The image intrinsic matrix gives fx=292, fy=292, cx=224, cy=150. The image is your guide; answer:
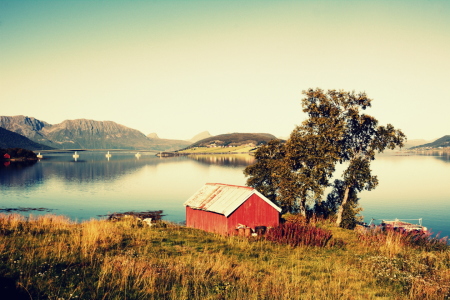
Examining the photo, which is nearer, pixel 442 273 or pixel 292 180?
pixel 442 273

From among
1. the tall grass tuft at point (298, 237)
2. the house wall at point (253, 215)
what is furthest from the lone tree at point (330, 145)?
the tall grass tuft at point (298, 237)

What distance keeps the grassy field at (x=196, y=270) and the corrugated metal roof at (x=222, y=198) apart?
218 inches

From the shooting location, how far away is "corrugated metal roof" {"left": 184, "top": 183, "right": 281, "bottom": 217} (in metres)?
23.1

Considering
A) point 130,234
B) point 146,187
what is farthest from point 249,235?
point 146,187

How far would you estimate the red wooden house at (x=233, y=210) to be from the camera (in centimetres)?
2278

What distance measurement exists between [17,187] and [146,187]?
36983mm

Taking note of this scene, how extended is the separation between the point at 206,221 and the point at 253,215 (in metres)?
4.30

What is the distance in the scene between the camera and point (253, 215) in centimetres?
2366

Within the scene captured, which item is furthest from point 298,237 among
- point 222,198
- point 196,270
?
point 196,270

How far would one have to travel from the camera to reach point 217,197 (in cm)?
2567

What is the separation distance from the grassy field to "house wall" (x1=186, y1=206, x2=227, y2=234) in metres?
5.38

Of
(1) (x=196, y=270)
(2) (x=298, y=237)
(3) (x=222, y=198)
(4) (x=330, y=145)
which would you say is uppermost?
(4) (x=330, y=145)

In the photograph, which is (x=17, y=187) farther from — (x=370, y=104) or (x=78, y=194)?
(x=370, y=104)

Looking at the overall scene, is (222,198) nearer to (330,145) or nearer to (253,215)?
(253,215)
